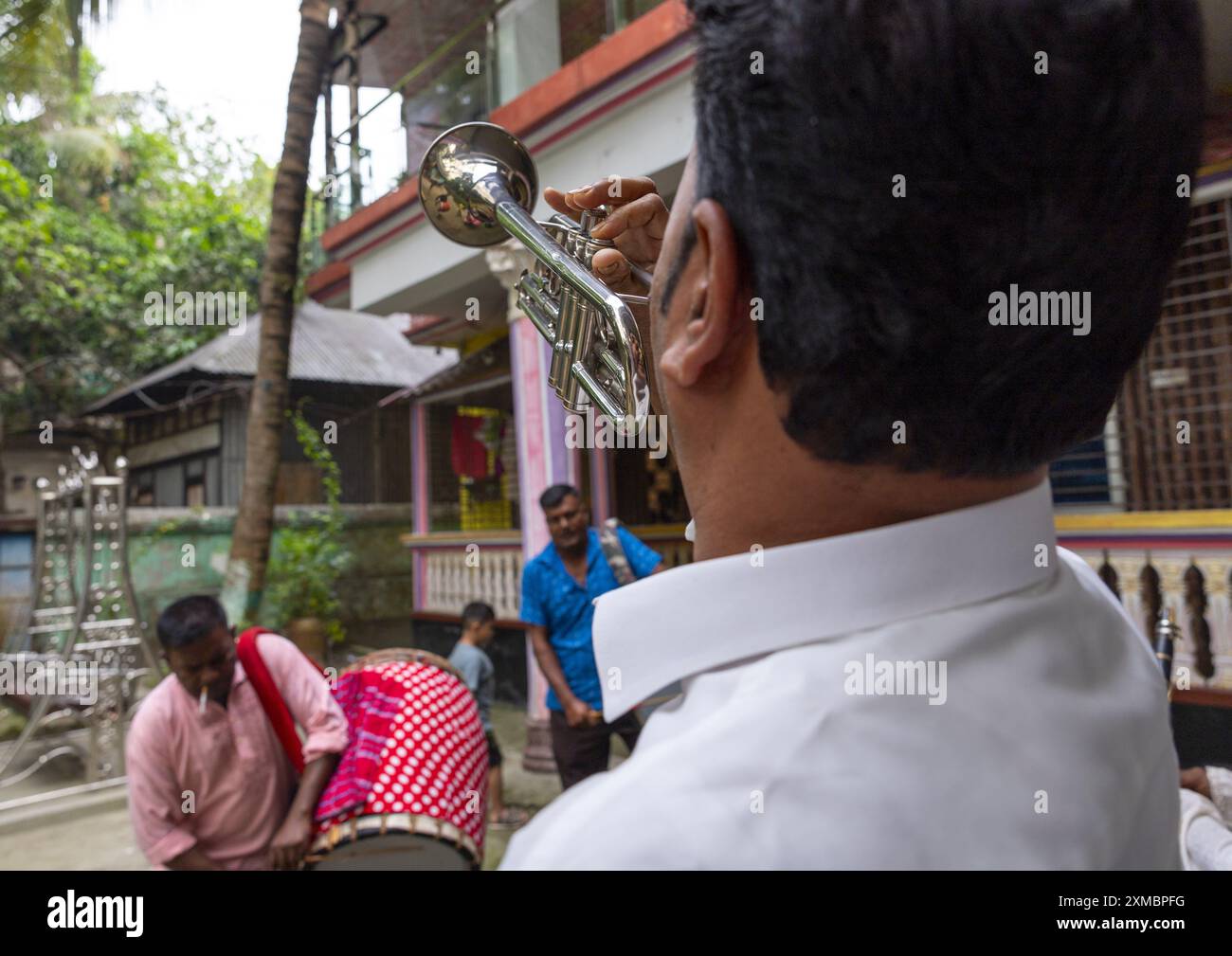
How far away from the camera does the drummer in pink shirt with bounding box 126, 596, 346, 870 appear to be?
279 centimetres

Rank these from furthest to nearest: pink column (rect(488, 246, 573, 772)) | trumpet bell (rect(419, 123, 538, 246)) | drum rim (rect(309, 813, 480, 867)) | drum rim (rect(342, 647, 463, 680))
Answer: pink column (rect(488, 246, 573, 772))
drum rim (rect(342, 647, 463, 680))
drum rim (rect(309, 813, 480, 867))
trumpet bell (rect(419, 123, 538, 246))

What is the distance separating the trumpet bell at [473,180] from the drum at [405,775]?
1.96 metres

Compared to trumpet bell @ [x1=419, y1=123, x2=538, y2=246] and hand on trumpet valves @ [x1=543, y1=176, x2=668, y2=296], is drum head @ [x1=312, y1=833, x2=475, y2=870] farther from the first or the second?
hand on trumpet valves @ [x1=543, y1=176, x2=668, y2=296]

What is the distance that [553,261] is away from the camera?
3.17 ft

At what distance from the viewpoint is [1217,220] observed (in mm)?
4324

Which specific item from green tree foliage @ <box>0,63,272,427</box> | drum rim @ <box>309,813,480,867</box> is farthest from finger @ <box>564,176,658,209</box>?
green tree foliage @ <box>0,63,272,427</box>

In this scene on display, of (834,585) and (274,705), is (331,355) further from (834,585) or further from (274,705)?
(834,585)

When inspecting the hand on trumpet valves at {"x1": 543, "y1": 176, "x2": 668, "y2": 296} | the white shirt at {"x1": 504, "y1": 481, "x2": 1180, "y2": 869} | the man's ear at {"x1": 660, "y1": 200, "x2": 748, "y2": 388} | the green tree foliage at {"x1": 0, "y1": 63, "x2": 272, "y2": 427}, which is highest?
the green tree foliage at {"x1": 0, "y1": 63, "x2": 272, "y2": 427}

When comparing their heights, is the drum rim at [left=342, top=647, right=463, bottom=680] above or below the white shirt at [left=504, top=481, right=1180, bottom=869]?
below

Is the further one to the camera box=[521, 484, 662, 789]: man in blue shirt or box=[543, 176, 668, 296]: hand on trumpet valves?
box=[521, 484, 662, 789]: man in blue shirt

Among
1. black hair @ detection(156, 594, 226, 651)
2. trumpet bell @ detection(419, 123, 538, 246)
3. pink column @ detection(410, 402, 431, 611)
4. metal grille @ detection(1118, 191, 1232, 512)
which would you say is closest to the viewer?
trumpet bell @ detection(419, 123, 538, 246)

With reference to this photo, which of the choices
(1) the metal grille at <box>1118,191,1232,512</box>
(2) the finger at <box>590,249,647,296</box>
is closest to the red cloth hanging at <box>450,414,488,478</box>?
(1) the metal grille at <box>1118,191,1232,512</box>

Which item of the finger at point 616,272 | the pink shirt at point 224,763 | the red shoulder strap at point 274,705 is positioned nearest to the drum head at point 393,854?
the pink shirt at point 224,763
